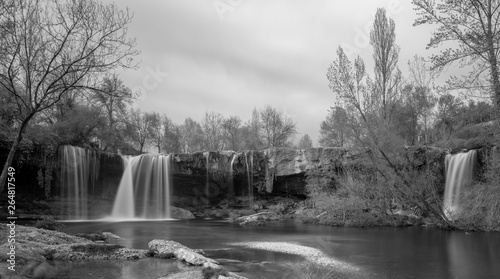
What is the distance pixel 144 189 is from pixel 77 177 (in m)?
5.56

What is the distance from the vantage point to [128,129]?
128ft

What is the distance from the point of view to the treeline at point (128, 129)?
79.6 ft

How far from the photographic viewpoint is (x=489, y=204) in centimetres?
1836

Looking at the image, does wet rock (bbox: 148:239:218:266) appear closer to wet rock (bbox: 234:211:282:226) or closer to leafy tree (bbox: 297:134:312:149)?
wet rock (bbox: 234:211:282:226)

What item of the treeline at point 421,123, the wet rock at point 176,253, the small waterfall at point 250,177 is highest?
the treeline at point 421,123

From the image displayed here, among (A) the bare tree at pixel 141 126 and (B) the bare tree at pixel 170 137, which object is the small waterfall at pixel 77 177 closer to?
(A) the bare tree at pixel 141 126

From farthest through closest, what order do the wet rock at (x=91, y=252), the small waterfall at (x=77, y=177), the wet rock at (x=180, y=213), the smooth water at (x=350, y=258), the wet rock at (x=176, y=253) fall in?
the wet rock at (x=180, y=213) → the small waterfall at (x=77, y=177) → the wet rock at (x=91, y=252) → the wet rock at (x=176, y=253) → the smooth water at (x=350, y=258)

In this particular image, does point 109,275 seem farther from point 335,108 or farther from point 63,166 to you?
point 63,166

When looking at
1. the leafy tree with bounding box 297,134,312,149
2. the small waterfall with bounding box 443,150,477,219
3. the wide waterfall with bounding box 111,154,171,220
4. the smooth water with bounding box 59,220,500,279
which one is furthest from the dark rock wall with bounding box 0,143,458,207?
the leafy tree with bounding box 297,134,312,149

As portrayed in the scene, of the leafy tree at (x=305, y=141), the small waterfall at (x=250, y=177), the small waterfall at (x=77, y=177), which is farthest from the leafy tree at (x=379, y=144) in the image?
the leafy tree at (x=305, y=141)

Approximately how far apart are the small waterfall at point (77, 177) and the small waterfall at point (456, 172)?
25700 millimetres

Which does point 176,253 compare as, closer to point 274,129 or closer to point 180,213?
point 180,213

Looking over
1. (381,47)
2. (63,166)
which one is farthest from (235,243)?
(381,47)

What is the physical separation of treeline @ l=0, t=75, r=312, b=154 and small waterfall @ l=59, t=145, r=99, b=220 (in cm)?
126
